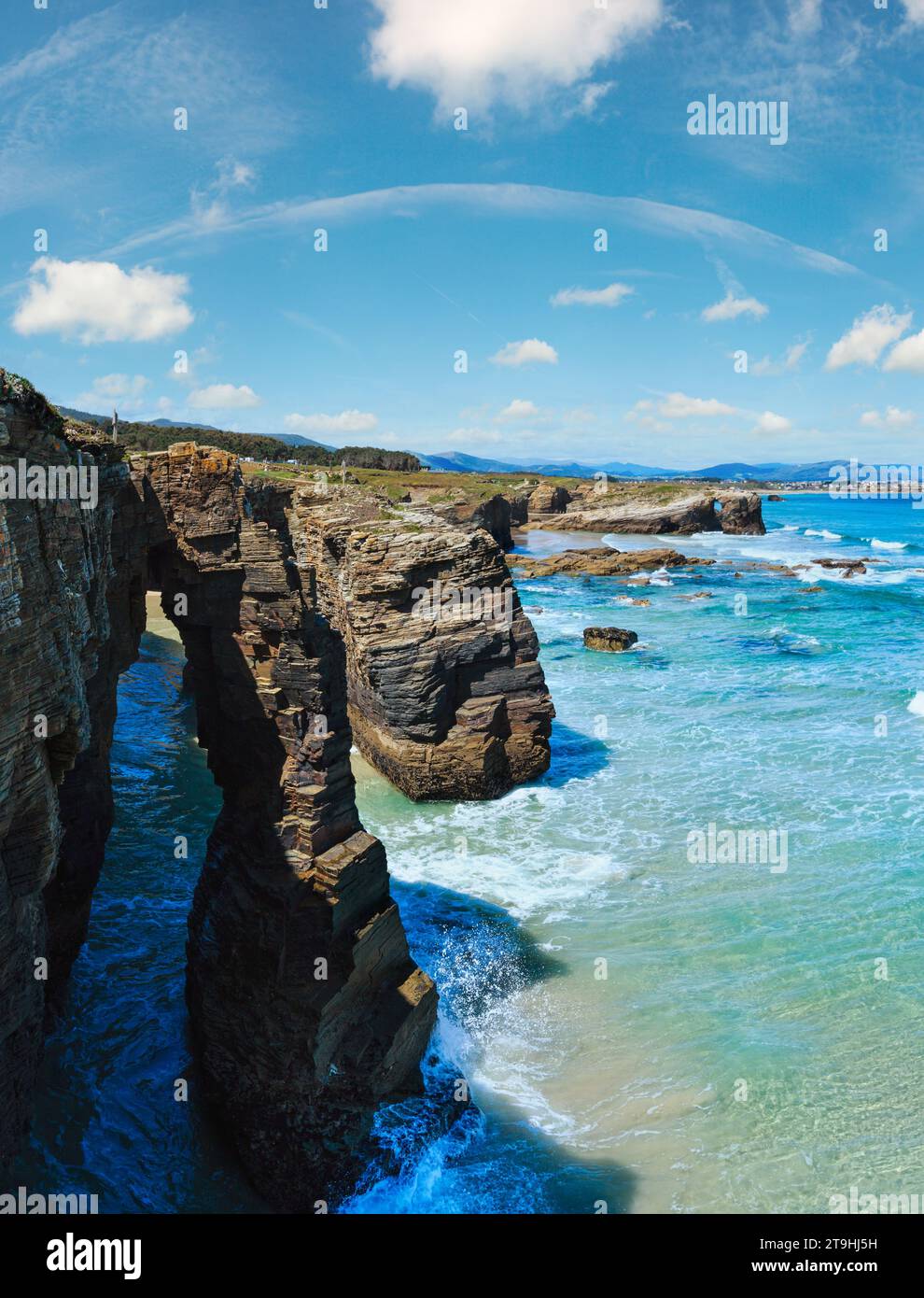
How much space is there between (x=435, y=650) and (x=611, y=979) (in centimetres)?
1038

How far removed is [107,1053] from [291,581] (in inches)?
331

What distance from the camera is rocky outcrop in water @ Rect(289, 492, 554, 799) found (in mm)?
23297

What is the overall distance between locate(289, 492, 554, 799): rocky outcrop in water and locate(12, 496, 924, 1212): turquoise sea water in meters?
1.38

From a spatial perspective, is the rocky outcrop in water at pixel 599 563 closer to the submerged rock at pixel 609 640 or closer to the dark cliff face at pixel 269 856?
the submerged rock at pixel 609 640

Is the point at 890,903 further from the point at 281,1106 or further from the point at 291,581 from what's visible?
the point at 291,581

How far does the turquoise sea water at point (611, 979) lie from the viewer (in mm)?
11836

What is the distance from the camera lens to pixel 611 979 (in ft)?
54.6

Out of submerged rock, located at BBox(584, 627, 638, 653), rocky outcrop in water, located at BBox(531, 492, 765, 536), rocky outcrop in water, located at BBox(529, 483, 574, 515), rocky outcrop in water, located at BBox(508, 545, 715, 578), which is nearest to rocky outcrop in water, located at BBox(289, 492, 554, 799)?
submerged rock, located at BBox(584, 627, 638, 653)

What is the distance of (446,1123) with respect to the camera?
1252 cm

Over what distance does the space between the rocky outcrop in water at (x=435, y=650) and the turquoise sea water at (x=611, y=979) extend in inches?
54.1

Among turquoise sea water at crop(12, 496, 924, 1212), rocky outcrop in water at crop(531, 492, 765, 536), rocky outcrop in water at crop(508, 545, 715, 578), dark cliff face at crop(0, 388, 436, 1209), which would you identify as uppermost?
rocky outcrop in water at crop(531, 492, 765, 536)

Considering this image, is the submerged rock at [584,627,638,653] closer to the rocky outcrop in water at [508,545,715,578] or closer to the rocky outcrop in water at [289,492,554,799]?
the rocky outcrop in water at [289,492,554,799]
